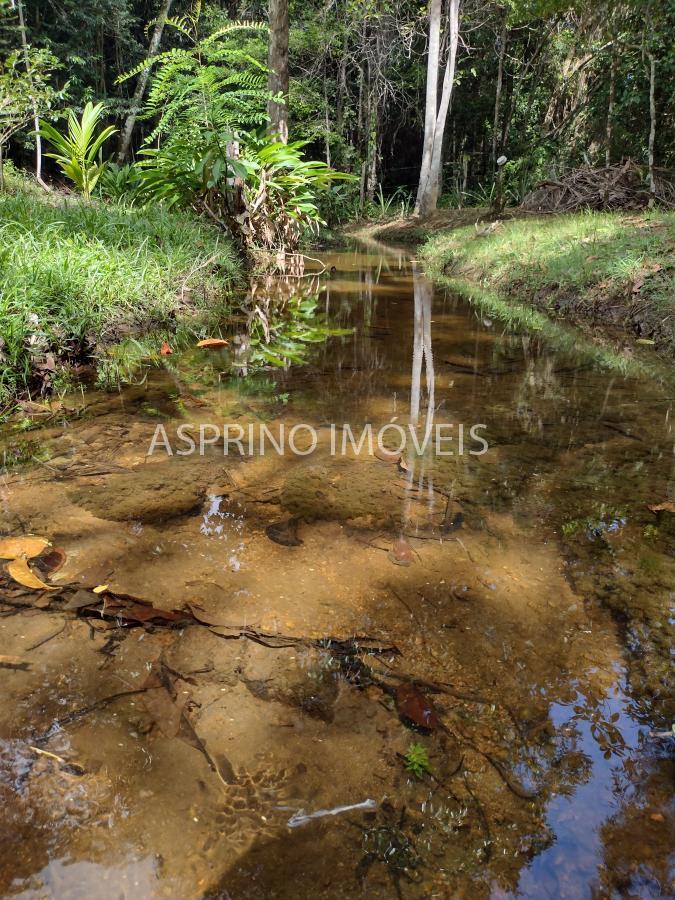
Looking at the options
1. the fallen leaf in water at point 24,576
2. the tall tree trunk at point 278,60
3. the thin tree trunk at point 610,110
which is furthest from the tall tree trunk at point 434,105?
the fallen leaf in water at point 24,576

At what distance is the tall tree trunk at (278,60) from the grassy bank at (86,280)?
286 cm

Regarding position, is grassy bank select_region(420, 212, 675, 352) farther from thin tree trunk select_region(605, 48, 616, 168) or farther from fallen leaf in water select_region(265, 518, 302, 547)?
fallen leaf in water select_region(265, 518, 302, 547)

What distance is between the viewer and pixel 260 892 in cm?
82

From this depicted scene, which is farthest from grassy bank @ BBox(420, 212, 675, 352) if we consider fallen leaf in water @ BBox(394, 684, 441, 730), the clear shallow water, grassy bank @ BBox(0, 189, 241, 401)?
fallen leaf in water @ BBox(394, 684, 441, 730)

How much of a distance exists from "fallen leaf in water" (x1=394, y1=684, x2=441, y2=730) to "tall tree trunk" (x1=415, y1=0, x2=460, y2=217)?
42.4 ft

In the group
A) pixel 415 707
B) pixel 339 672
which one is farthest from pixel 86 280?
pixel 415 707

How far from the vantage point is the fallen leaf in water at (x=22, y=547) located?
59.8 inches

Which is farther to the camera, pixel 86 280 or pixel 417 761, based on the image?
pixel 86 280

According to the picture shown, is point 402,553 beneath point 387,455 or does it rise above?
beneath

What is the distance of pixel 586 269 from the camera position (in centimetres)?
518

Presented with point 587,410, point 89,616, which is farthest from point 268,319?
point 89,616

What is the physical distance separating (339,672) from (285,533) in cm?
57

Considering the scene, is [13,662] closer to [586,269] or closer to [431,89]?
[586,269]

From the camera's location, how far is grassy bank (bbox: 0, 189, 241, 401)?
9.07 feet
